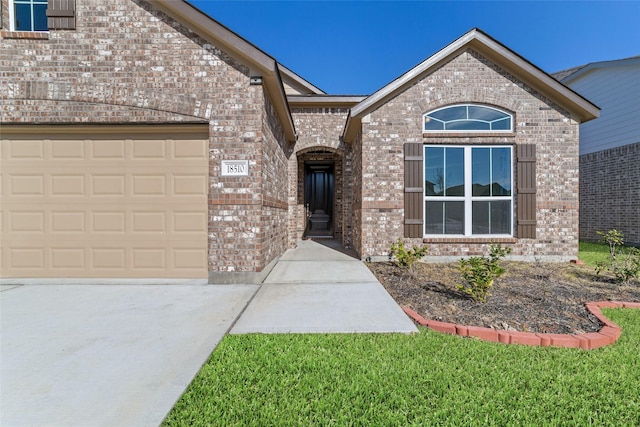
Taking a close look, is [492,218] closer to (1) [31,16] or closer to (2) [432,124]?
(2) [432,124]

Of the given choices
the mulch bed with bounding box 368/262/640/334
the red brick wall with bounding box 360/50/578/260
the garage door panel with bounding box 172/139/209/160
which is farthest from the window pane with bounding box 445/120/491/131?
the garage door panel with bounding box 172/139/209/160

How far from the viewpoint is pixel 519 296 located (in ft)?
13.7

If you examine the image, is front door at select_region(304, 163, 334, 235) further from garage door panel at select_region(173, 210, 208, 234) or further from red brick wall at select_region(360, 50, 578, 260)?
garage door panel at select_region(173, 210, 208, 234)

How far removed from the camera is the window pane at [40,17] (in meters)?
4.93

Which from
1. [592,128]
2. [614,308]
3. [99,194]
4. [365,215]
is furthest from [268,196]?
[592,128]

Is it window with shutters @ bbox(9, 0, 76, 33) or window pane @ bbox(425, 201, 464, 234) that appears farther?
window pane @ bbox(425, 201, 464, 234)

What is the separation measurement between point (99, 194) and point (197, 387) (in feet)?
15.6

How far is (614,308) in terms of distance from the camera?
3.78m

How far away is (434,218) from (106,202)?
24.7 feet

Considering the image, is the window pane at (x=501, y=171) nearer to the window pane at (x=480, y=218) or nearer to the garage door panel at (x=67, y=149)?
the window pane at (x=480, y=218)

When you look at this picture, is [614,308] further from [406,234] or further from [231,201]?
[231,201]

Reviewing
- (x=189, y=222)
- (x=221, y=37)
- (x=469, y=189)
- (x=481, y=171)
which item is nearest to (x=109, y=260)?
(x=189, y=222)

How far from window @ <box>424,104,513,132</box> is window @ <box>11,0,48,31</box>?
330 inches

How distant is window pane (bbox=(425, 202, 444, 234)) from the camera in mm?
7133
